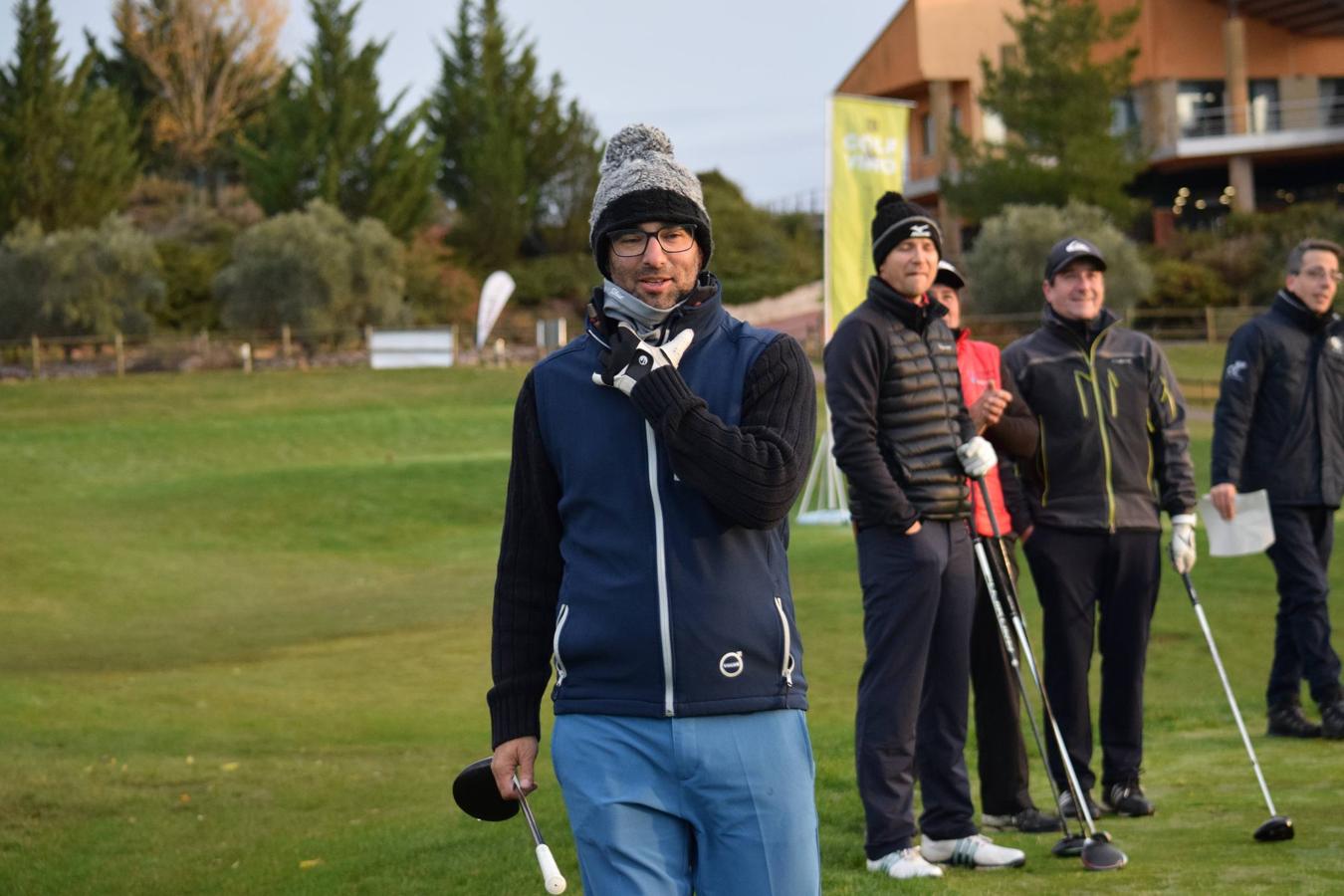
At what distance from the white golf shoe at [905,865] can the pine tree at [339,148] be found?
53.8 meters

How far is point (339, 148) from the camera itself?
195 feet

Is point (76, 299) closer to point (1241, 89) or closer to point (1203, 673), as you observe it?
point (1241, 89)

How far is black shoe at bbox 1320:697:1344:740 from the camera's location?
876 cm

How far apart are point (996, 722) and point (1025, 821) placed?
16.2 inches

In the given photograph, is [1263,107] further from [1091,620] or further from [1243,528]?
[1091,620]

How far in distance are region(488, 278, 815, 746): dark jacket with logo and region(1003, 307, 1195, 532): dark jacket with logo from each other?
3.92 metres

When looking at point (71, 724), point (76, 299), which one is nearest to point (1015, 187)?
point (76, 299)

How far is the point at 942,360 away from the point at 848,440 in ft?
1.67

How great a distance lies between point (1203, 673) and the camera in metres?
12.1

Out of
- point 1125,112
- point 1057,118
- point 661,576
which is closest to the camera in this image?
point 661,576

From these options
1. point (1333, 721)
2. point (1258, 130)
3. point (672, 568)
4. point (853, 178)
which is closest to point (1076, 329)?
point (1333, 721)

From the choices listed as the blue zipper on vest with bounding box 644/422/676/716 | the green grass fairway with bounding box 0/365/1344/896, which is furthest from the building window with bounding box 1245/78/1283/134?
the blue zipper on vest with bounding box 644/422/676/716

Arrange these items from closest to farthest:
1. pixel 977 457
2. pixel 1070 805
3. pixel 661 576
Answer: pixel 661 576 < pixel 977 457 < pixel 1070 805

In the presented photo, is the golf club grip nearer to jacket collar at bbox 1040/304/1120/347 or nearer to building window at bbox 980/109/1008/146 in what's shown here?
jacket collar at bbox 1040/304/1120/347
